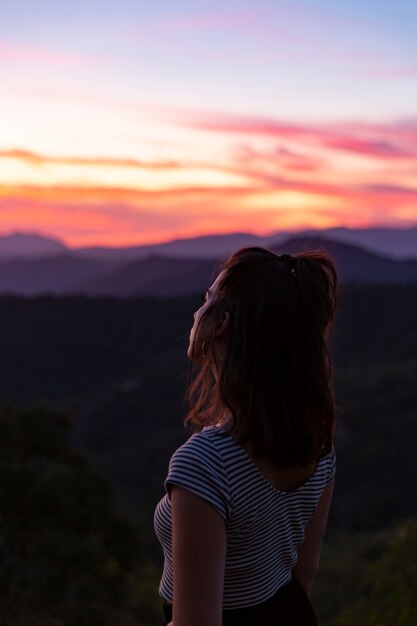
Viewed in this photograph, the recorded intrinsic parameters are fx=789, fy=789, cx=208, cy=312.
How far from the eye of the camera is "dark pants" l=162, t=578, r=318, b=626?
5.28ft

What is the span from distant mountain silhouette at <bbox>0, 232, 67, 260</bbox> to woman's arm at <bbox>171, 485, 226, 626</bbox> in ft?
402

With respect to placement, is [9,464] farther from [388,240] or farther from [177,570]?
[388,240]

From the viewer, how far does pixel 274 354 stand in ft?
4.96

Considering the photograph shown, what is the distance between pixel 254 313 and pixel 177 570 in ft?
1.60

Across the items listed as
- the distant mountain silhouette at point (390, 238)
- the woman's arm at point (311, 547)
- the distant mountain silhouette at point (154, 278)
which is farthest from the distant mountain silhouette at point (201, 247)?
the woman's arm at point (311, 547)

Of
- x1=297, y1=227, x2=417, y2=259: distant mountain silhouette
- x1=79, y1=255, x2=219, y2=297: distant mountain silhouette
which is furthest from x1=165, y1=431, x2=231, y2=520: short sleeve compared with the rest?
x1=297, y1=227, x2=417, y2=259: distant mountain silhouette

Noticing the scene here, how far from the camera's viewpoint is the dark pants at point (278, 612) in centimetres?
161

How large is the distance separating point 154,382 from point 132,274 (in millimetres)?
42637

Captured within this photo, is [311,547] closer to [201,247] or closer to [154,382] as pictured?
[154,382]

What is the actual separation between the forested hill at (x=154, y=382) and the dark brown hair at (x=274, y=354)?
86.7 ft

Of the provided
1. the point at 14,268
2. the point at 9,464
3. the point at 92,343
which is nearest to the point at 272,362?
the point at 9,464

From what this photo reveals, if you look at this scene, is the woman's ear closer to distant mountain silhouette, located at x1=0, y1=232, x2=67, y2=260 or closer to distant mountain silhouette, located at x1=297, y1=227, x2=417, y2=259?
distant mountain silhouette, located at x1=297, y1=227, x2=417, y2=259

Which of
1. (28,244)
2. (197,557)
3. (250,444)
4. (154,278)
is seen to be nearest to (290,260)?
(250,444)

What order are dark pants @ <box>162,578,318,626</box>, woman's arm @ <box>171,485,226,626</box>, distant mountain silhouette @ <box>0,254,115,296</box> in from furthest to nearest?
distant mountain silhouette @ <box>0,254,115,296</box>
dark pants @ <box>162,578,318,626</box>
woman's arm @ <box>171,485,226,626</box>
